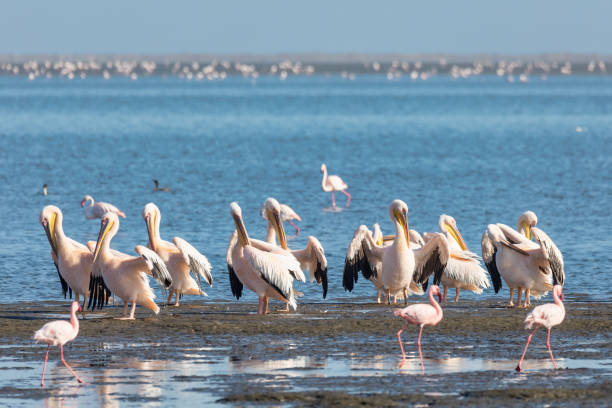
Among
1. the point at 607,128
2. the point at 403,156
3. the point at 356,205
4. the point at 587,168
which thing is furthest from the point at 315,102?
the point at 356,205

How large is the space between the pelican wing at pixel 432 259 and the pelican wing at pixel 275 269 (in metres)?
1.51

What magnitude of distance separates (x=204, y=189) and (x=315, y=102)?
70.1m

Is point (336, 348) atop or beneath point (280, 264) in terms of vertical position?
beneath

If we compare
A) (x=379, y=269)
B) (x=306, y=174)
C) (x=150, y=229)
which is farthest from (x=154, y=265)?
(x=306, y=174)

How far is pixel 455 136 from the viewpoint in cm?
5488

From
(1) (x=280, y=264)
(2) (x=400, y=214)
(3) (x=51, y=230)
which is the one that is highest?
(2) (x=400, y=214)

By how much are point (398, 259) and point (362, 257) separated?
0.73 metres

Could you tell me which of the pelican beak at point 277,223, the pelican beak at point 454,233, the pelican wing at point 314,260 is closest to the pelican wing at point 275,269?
the pelican wing at point 314,260

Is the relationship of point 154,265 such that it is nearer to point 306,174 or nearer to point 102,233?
point 102,233

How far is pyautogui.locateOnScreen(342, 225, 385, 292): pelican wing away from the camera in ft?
42.8

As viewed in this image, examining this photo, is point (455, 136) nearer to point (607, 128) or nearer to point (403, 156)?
point (607, 128)

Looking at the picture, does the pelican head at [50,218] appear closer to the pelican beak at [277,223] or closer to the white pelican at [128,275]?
the white pelican at [128,275]

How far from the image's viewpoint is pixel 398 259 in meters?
12.5

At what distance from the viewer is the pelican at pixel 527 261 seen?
12375mm
